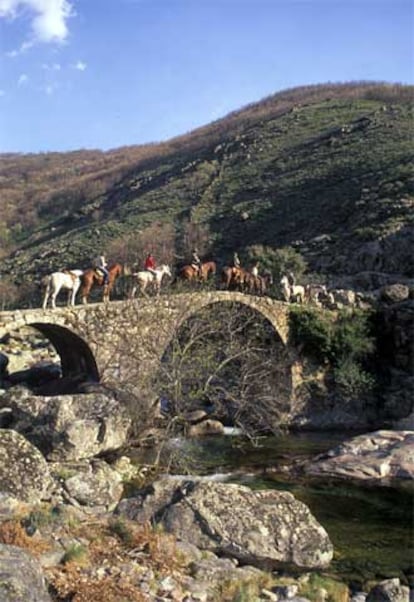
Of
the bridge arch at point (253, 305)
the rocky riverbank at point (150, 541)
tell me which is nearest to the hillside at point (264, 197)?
the bridge arch at point (253, 305)

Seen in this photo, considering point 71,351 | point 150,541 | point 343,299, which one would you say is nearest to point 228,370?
point 71,351

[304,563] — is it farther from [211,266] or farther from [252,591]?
[211,266]

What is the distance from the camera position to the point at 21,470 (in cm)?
1298

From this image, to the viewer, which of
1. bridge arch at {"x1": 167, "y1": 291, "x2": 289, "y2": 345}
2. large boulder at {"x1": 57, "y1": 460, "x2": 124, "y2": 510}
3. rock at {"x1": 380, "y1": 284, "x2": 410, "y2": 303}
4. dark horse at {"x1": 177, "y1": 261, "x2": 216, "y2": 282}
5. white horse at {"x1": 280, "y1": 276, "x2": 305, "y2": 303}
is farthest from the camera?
rock at {"x1": 380, "y1": 284, "x2": 410, "y2": 303}

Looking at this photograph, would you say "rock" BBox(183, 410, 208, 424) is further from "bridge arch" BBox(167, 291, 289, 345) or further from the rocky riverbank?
the rocky riverbank

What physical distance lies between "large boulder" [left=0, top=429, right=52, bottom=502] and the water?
5.15 meters

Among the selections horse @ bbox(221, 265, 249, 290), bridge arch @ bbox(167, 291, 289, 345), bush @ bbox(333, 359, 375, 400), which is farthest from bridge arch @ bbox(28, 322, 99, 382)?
bush @ bbox(333, 359, 375, 400)

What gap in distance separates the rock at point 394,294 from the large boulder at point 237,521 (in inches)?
892

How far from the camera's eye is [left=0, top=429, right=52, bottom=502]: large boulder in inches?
495

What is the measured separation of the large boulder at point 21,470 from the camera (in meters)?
12.6

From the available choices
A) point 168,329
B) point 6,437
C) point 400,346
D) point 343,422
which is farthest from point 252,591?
point 400,346

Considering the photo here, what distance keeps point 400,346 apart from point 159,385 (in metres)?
14.4

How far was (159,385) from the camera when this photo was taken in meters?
21.0

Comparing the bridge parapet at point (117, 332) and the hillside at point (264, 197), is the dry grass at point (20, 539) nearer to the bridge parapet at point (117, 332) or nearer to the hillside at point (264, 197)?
the bridge parapet at point (117, 332)
